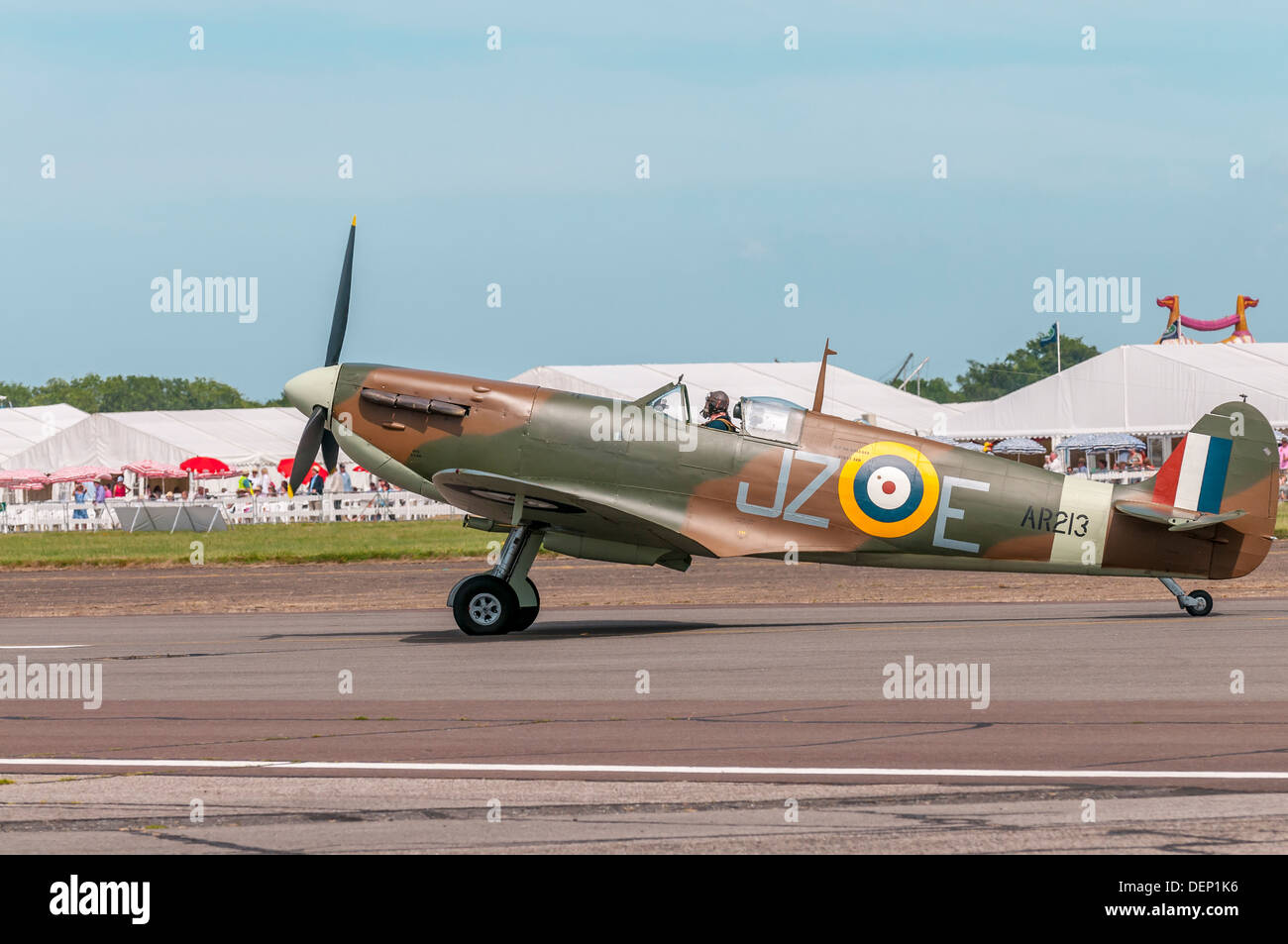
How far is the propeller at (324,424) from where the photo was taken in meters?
16.6

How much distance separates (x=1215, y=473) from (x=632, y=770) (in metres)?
9.71

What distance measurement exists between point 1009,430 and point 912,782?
57.4 metres

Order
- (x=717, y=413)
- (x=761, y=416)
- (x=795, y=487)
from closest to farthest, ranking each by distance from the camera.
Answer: (x=795, y=487) → (x=761, y=416) → (x=717, y=413)

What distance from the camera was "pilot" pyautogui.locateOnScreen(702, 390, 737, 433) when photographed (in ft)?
51.5

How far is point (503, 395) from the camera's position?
1603 cm

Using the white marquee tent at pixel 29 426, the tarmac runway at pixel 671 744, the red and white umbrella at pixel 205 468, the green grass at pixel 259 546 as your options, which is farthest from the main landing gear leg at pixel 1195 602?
the white marquee tent at pixel 29 426

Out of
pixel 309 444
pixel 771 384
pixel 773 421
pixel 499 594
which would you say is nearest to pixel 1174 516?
pixel 773 421

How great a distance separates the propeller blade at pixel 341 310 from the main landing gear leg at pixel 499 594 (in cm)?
Answer: 344

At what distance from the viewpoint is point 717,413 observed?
1580cm

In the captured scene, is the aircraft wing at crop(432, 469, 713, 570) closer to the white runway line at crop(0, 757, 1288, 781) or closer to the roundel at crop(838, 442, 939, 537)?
the roundel at crop(838, 442, 939, 537)

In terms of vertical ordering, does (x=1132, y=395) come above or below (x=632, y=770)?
above

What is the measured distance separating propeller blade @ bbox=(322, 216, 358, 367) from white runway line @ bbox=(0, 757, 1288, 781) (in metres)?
9.21

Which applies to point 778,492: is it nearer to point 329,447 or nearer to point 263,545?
point 329,447

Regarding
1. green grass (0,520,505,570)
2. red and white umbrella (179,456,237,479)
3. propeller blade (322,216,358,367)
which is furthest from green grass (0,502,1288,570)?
red and white umbrella (179,456,237,479)
